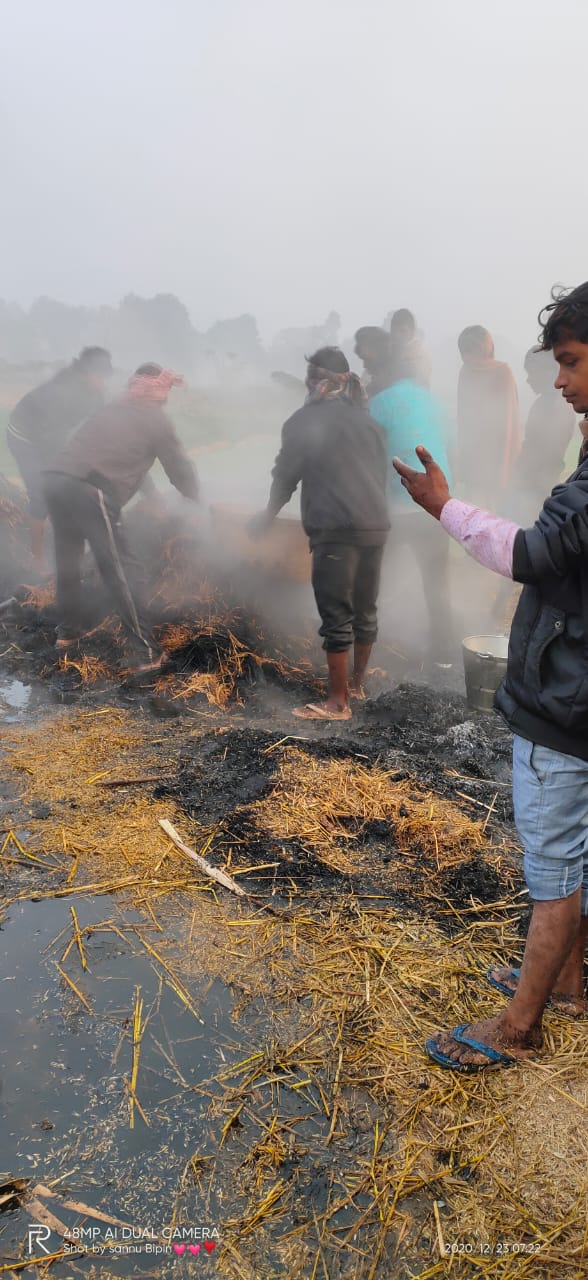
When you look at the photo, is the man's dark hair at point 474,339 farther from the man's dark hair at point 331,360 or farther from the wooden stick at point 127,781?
the wooden stick at point 127,781

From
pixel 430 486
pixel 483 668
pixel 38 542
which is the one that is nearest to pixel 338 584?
pixel 483 668

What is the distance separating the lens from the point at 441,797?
141 inches

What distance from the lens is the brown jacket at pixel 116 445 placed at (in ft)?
18.4

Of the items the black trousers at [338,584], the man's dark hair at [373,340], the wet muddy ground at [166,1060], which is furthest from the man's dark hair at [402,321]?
the wet muddy ground at [166,1060]

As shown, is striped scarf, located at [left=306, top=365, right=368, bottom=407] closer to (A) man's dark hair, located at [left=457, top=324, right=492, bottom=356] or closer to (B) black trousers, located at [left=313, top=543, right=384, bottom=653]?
(B) black trousers, located at [left=313, top=543, right=384, bottom=653]

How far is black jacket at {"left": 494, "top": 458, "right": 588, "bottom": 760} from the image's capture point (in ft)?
5.49

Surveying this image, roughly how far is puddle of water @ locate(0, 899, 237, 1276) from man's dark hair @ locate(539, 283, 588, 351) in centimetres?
222

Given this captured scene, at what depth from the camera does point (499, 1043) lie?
2031 millimetres

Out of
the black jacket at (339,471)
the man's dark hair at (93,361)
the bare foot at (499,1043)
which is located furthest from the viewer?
the man's dark hair at (93,361)

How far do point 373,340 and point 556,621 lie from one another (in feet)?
14.9

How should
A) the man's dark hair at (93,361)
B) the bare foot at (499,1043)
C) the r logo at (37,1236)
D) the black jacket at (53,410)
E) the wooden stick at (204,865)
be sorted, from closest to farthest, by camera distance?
the r logo at (37,1236) → the bare foot at (499,1043) → the wooden stick at (204,865) → the man's dark hair at (93,361) → the black jacket at (53,410)

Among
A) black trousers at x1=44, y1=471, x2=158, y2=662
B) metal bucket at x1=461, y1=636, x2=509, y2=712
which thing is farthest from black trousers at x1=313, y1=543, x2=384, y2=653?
black trousers at x1=44, y1=471, x2=158, y2=662

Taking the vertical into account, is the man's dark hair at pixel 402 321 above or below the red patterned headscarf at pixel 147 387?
above

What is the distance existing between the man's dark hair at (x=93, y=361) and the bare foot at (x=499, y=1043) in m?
7.44
